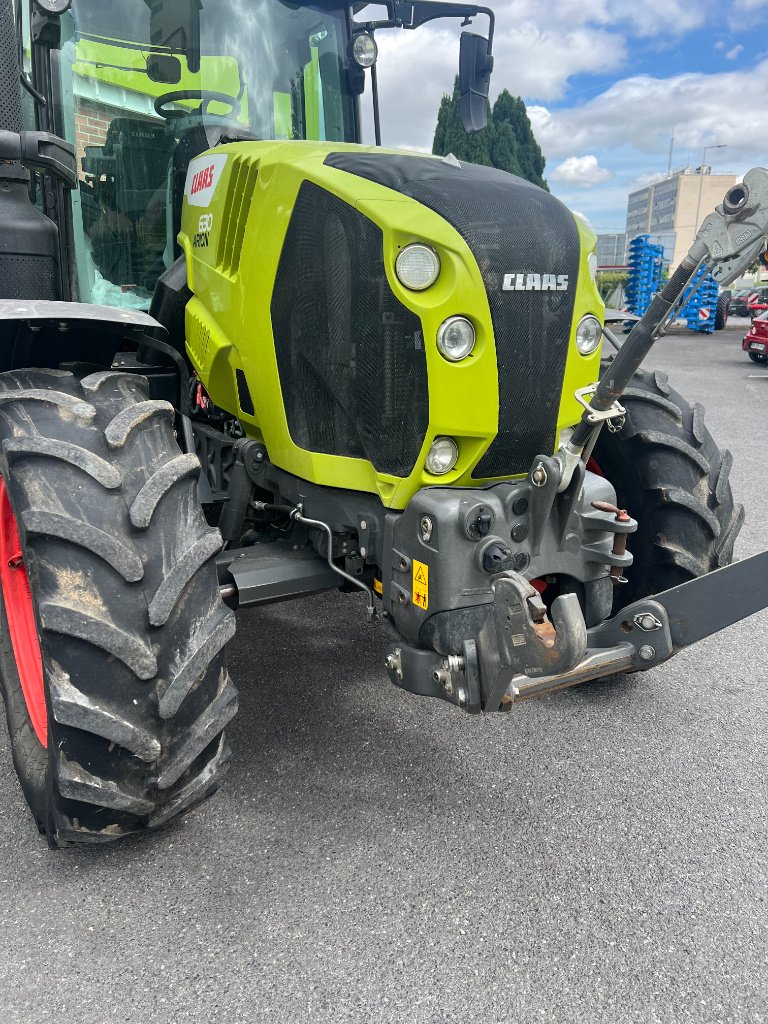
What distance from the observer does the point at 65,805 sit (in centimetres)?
202

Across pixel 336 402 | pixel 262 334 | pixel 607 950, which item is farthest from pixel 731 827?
pixel 262 334

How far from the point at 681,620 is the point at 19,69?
2476 mm

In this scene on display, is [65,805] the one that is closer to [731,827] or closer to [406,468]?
[406,468]

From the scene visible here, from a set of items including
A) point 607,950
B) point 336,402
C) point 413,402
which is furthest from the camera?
point 336,402

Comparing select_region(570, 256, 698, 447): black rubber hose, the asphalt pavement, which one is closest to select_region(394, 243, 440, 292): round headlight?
select_region(570, 256, 698, 447): black rubber hose

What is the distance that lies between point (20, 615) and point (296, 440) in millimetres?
1027

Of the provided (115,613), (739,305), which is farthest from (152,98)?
(739,305)

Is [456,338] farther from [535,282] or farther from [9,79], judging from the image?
[9,79]

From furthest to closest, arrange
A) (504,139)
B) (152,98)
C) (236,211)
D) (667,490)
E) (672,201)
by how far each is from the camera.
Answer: (672,201) < (504,139) < (152,98) < (667,490) < (236,211)

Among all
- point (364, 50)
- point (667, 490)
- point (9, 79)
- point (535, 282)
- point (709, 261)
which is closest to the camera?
point (709, 261)

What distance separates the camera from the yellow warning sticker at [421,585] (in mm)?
2162

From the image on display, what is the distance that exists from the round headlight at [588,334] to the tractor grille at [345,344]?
519 mm

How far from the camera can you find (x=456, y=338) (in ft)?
6.93

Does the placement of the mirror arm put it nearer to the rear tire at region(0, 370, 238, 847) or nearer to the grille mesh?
the grille mesh
